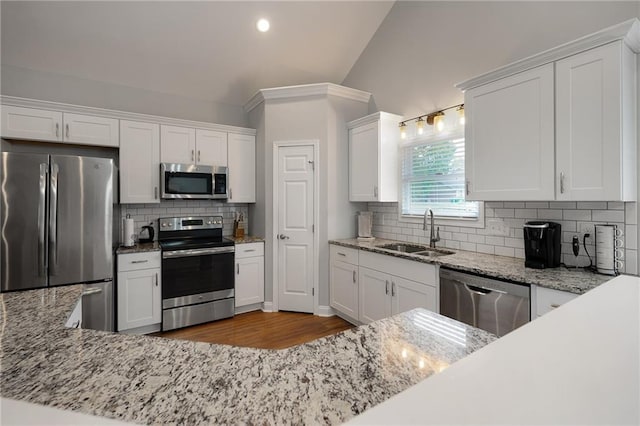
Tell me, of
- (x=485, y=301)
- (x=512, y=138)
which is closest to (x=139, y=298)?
(x=485, y=301)

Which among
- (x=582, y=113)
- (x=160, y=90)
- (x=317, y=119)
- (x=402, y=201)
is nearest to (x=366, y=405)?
(x=582, y=113)

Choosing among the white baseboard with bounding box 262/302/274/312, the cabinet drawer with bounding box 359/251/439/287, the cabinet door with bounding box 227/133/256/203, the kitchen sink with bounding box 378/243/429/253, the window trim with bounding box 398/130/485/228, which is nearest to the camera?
the cabinet drawer with bounding box 359/251/439/287

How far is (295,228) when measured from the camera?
3854 mm

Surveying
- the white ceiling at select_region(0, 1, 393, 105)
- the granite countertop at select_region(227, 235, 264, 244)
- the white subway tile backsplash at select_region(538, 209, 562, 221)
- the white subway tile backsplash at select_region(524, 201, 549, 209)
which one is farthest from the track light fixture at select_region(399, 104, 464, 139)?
the granite countertop at select_region(227, 235, 264, 244)

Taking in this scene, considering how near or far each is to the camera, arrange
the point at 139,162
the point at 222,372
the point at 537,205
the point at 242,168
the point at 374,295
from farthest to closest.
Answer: the point at 242,168 < the point at 139,162 < the point at 374,295 < the point at 537,205 < the point at 222,372

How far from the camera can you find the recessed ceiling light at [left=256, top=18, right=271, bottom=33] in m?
3.50

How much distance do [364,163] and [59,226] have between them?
320 centimetres

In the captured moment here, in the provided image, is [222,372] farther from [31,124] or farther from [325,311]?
[31,124]

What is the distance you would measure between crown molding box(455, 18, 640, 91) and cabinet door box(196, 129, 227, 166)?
3126 mm

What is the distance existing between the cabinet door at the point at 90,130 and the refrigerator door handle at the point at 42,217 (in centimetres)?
64

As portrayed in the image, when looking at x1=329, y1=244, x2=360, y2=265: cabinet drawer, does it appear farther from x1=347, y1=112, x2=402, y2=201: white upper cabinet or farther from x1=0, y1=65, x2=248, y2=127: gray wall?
x1=0, y1=65, x2=248, y2=127: gray wall

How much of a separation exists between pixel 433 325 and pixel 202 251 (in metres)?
3.00

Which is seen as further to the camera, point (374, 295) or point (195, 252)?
point (195, 252)

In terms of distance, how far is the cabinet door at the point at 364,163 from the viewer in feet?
11.6
